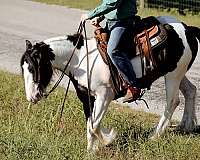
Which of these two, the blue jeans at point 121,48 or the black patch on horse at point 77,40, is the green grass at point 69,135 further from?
the black patch on horse at point 77,40

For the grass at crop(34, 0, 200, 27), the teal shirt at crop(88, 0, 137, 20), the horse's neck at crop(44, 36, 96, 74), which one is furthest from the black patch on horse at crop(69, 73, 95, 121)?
the grass at crop(34, 0, 200, 27)

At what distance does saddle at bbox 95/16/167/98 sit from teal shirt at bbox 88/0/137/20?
24 centimetres

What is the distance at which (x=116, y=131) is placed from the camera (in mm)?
7152

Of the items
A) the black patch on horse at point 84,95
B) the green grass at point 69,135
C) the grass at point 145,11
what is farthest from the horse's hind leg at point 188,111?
the grass at point 145,11

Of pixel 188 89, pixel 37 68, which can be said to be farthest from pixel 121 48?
pixel 188 89

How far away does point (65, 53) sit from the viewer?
270 inches

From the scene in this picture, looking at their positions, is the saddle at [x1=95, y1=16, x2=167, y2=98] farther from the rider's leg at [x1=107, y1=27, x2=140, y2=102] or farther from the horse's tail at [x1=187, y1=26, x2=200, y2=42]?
the horse's tail at [x1=187, y1=26, x2=200, y2=42]

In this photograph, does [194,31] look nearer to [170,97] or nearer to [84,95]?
[170,97]

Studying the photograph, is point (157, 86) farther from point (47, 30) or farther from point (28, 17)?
point (28, 17)

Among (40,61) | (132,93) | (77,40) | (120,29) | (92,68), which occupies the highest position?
(120,29)

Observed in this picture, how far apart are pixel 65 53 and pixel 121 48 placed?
0.66 metres

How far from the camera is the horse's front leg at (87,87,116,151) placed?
22.4 feet

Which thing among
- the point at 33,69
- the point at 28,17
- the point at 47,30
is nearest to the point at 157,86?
the point at 33,69

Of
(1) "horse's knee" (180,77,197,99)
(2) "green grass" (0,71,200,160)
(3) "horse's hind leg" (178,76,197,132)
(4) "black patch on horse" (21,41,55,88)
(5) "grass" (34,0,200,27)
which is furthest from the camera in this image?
(5) "grass" (34,0,200,27)
